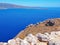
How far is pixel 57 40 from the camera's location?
1983 cm

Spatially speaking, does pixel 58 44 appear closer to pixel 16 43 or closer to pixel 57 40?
pixel 57 40

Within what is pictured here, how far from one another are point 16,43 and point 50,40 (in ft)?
11.1

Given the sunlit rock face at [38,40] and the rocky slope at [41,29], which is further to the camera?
the rocky slope at [41,29]

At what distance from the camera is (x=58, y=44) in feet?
62.4

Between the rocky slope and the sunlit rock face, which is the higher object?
the sunlit rock face

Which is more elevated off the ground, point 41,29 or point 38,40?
point 38,40

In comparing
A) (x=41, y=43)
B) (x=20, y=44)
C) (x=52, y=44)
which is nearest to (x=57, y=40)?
(x=52, y=44)

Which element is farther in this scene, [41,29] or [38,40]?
[41,29]

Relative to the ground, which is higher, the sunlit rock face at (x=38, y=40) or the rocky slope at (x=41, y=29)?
the sunlit rock face at (x=38, y=40)

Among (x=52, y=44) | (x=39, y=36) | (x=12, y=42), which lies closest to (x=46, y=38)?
(x=39, y=36)

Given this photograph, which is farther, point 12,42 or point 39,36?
point 39,36

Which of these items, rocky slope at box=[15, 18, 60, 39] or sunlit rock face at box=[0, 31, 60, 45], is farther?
rocky slope at box=[15, 18, 60, 39]

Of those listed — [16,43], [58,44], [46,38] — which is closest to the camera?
[58,44]

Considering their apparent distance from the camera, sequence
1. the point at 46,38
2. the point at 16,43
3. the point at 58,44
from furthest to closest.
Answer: the point at 46,38, the point at 16,43, the point at 58,44
